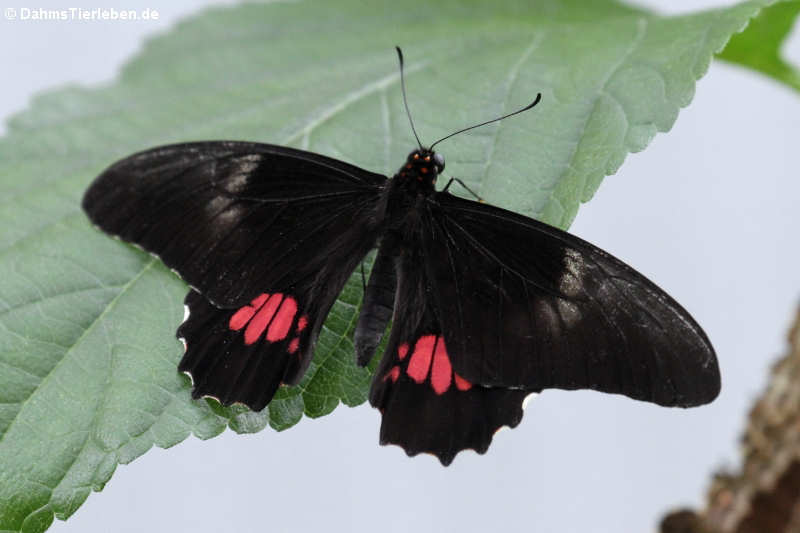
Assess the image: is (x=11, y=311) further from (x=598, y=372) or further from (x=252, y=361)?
(x=598, y=372)

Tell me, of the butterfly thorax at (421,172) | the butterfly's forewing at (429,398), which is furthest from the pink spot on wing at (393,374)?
the butterfly thorax at (421,172)

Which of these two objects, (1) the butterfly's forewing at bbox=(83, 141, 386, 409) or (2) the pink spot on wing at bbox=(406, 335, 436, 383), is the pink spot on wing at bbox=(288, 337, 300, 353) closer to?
(1) the butterfly's forewing at bbox=(83, 141, 386, 409)

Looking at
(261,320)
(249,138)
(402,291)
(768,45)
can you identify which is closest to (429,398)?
(402,291)

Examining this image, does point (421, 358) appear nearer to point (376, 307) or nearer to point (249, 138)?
point (376, 307)

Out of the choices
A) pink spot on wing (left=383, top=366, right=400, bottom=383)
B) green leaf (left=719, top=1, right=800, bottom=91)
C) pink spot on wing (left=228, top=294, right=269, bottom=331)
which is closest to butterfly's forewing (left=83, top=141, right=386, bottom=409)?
pink spot on wing (left=228, top=294, right=269, bottom=331)

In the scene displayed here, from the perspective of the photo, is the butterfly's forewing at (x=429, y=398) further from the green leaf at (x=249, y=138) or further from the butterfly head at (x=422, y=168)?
the butterfly head at (x=422, y=168)

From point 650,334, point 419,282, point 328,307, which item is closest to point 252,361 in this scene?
point 328,307
